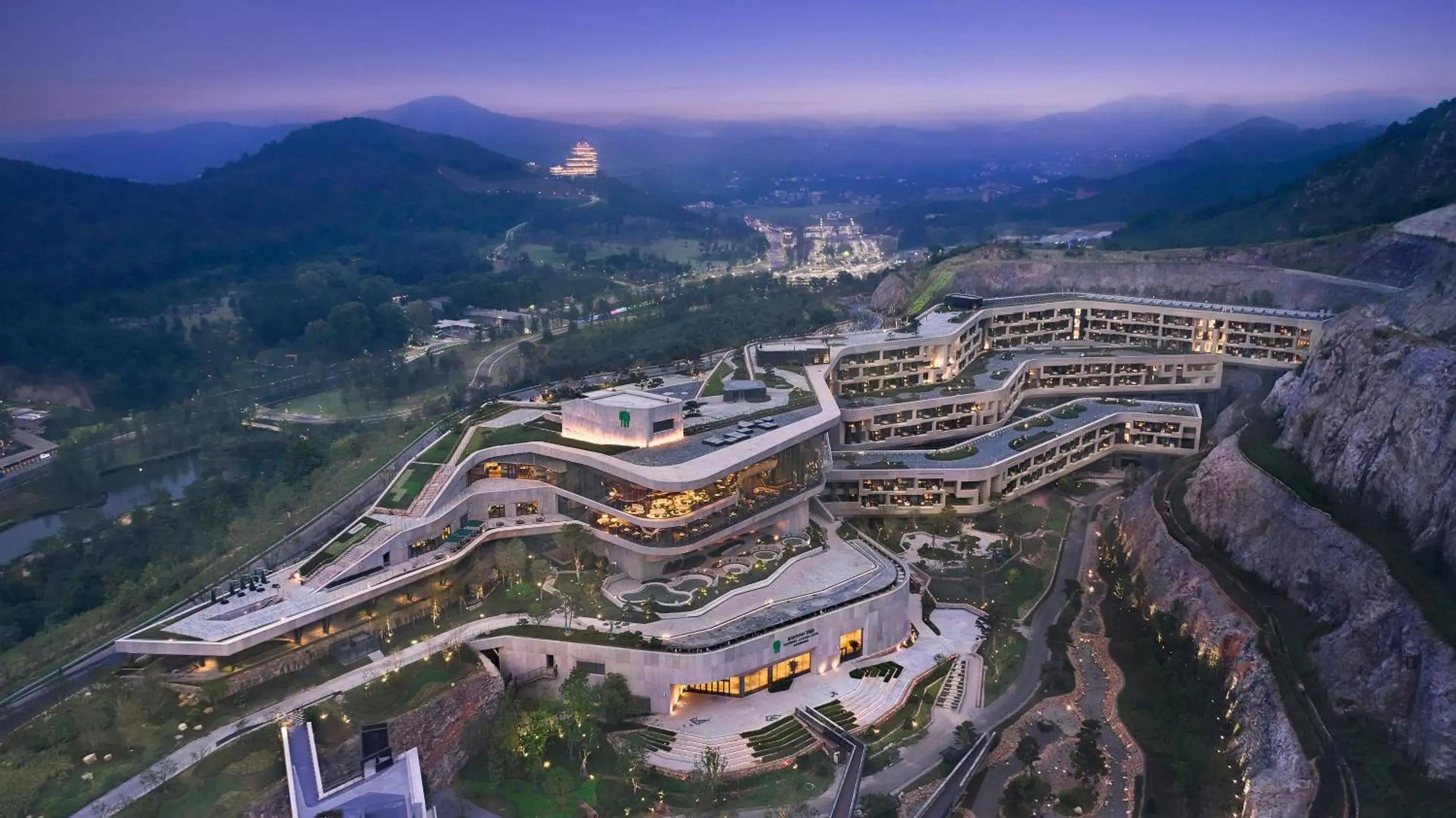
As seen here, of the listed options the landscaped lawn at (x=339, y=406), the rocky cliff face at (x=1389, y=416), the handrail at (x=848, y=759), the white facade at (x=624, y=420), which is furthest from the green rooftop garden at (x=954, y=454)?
the landscaped lawn at (x=339, y=406)

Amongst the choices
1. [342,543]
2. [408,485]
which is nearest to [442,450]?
[408,485]

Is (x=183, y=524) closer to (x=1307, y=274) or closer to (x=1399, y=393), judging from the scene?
(x=1399, y=393)

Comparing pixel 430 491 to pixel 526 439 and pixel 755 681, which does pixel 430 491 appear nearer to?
pixel 526 439

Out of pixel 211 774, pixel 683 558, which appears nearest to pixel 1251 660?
pixel 683 558

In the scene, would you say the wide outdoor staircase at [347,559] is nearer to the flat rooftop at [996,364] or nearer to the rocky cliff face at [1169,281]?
the flat rooftop at [996,364]

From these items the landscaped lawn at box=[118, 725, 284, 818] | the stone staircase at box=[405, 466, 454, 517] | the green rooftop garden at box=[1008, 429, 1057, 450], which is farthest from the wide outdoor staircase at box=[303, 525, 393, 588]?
the green rooftop garden at box=[1008, 429, 1057, 450]

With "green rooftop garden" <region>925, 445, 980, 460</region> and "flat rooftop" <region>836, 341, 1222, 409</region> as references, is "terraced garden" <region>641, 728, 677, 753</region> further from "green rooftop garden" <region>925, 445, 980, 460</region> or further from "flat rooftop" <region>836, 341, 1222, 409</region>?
"flat rooftop" <region>836, 341, 1222, 409</region>
